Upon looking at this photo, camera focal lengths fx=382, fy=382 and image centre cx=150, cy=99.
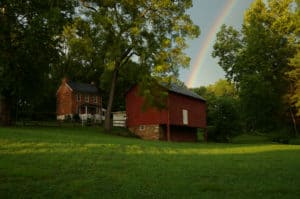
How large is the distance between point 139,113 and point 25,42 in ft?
52.5

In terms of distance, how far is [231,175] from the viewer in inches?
487

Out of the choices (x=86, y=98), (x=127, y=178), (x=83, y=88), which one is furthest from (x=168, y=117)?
(x=127, y=178)

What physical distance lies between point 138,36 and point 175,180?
2946 cm

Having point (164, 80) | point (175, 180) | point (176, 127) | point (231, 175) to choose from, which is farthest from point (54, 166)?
point (176, 127)

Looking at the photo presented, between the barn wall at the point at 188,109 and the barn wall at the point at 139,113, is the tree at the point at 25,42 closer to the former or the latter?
the barn wall at the point at 139,113

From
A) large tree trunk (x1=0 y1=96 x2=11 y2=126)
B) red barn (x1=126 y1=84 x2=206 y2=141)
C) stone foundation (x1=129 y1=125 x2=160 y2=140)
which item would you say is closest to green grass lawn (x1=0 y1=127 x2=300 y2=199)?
large tree trunk (x1=0 y1=96 x2=11 y2=126)

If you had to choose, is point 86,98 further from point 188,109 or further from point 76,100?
point 188,109

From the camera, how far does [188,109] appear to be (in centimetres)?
4516

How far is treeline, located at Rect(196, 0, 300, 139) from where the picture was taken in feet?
164

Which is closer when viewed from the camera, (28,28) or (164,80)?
(28,28)

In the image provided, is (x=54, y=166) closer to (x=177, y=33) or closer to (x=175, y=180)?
(x=175, y=180)

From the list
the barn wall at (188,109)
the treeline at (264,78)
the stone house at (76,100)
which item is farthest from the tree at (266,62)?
the stone house at (76,100)

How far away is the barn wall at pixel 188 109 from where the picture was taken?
42.3 metres

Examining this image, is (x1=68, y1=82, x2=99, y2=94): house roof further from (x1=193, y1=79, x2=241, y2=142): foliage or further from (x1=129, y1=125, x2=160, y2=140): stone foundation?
(x1=193, y1=79, x2=241, y2=142): foliage
